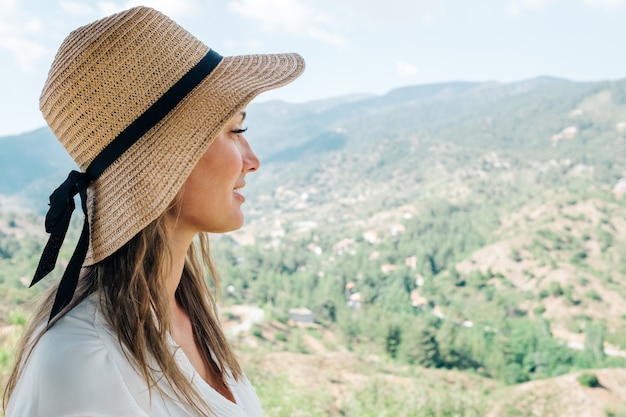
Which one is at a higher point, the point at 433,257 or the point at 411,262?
the point at 433,257

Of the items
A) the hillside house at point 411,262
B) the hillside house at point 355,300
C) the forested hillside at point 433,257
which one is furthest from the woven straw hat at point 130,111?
the hillside house at point 411,262

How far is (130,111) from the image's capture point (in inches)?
24.2

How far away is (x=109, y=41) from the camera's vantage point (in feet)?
2.05

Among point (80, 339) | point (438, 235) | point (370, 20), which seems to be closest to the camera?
point (80, 339)

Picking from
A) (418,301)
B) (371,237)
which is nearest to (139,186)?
(418,301)

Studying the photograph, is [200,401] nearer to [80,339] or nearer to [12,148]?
[80,339]

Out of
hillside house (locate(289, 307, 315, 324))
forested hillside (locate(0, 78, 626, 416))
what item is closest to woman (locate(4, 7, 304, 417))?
forested hillside (locate(0, 78, 626, 416))

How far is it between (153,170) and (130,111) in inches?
2.4

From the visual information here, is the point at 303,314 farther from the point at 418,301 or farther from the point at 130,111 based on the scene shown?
the point at 130,111

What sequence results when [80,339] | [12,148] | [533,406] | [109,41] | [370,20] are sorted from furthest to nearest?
[370,20], [12,148], [533,406], [109,41], [80,339]

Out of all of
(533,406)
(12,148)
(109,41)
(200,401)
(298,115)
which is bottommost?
(533,406)

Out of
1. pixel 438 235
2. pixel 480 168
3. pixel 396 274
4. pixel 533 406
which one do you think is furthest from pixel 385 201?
Result: pixel 533 406

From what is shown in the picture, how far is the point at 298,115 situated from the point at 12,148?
1303 inches

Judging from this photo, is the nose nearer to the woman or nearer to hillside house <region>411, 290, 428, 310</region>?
the woman
